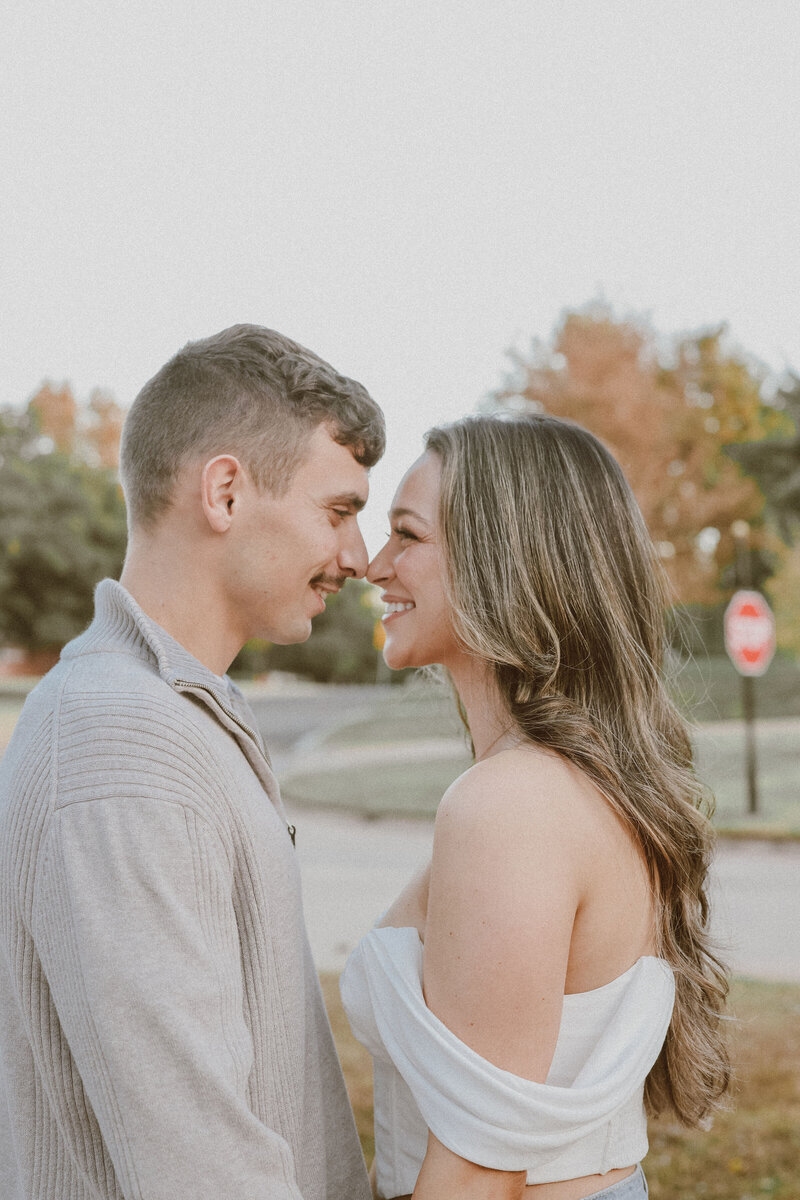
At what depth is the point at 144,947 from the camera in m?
1.46

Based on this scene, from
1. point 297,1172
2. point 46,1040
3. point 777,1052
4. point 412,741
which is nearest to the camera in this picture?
point 46,1040

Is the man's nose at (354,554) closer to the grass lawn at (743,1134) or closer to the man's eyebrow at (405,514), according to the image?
the man's eyebrow at (405,514)

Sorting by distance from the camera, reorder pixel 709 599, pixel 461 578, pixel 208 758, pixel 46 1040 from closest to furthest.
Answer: pixel 46 1040 < pixel 208 758 < pixel 461 578 < pixel 709 599

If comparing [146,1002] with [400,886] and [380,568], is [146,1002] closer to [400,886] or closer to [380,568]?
[380,568]

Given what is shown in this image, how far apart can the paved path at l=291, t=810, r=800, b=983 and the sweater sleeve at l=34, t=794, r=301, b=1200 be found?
451 cm

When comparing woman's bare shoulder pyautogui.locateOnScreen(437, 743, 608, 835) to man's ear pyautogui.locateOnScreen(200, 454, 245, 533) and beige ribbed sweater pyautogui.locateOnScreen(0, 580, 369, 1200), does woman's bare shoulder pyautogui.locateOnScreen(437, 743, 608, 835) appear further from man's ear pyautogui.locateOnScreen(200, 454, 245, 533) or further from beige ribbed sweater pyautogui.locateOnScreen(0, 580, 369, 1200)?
man's ear pyautogui.locateOnScreen(200, 454, 245, 533)

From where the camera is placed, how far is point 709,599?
93.3 feet

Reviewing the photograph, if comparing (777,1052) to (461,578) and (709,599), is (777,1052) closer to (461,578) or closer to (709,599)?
(461,578)

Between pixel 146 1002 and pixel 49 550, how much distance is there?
42.7 meters

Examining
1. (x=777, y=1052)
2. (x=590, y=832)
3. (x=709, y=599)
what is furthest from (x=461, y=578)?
(x=709, y=599)

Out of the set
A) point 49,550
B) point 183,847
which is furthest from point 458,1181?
point 49,550

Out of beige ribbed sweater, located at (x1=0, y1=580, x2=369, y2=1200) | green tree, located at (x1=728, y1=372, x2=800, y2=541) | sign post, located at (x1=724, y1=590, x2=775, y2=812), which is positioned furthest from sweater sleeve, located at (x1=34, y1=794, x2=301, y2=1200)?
green tree, located at (x1=728, y1=372, x2=800, y2=541)

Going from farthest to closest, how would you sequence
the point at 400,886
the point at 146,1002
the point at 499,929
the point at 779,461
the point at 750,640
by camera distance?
the point at 779,461, the point at 750,640, the point at 400,886, the point at 499,929, the point at 146,1002

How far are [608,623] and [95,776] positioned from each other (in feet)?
3.70
